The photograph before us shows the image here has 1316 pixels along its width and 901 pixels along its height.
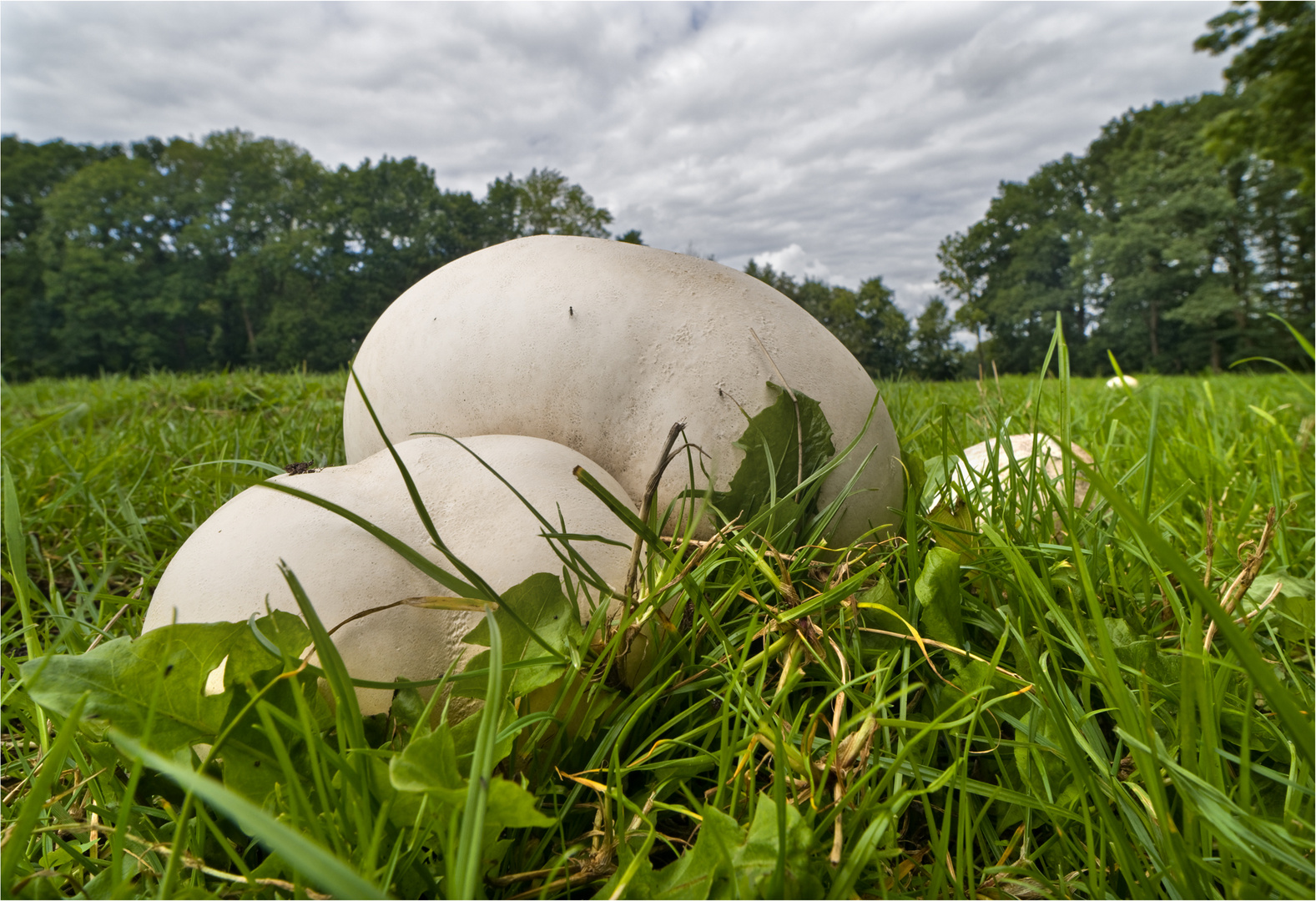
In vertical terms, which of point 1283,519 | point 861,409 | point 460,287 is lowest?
point 1283,519

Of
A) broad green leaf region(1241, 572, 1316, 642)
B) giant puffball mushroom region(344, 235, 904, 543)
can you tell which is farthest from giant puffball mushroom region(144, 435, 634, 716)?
broad green leaf region(1241, 572, 1316, 642)

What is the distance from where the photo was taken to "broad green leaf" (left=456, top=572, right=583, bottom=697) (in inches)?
35.2

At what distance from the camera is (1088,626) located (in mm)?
1171

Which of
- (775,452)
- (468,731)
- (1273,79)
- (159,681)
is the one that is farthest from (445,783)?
(1273,79)

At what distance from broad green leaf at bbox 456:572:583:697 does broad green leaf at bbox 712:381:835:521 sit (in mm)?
385

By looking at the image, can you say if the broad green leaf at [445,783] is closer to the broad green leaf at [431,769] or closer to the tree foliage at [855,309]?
the broad green leaf at [431,769]

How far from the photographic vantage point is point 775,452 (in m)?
1.29

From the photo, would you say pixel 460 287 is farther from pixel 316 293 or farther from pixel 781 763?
pixel 316 293

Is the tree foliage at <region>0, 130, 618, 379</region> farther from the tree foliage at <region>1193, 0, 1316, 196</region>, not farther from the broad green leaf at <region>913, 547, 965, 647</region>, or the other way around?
the broad green leaf at <region>913, 547, 965, 647</region>

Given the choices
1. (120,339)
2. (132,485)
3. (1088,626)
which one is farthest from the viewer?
(120,339)

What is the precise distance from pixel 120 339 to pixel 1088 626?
41083mm

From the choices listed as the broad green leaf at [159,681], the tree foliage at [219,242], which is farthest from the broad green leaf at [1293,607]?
the tree foliage at [219,242]

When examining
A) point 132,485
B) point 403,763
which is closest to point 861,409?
point 403,763

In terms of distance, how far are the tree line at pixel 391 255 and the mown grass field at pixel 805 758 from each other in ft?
90.8
